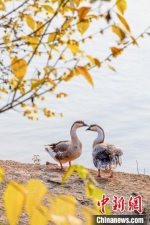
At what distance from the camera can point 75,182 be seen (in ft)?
22.3

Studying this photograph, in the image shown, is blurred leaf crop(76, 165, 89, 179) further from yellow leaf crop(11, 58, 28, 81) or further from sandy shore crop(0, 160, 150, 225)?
sandy shore crop(0, 160, 150, 225)

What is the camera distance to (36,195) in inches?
54.4

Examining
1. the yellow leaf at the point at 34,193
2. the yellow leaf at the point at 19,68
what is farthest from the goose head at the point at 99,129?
the yellow leaf at the point at 34,193

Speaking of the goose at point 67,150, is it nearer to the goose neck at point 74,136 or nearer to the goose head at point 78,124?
the goose neck at point 74,136

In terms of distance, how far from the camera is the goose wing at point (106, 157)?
24.7 ft

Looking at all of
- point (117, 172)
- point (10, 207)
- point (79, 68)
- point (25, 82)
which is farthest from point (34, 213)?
point (117, 172)

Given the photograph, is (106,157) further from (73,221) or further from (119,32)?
(73,221)

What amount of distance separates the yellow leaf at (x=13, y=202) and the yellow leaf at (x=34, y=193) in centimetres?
6

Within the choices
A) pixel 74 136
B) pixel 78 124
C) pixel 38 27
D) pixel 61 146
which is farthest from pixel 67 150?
pixel 38 27

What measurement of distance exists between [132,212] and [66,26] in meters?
4.39

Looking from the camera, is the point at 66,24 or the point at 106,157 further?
the point at 106,157

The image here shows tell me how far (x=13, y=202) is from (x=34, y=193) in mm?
127

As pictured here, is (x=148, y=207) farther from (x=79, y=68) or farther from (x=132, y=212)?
(x=79, y=68)

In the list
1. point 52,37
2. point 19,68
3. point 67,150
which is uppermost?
point 67,150
